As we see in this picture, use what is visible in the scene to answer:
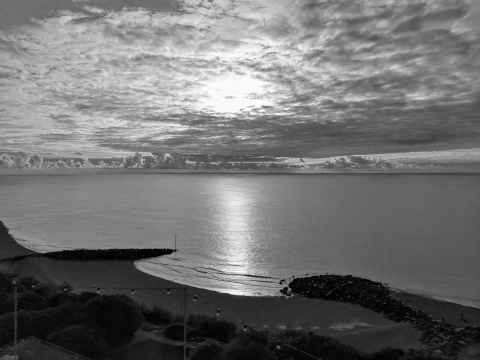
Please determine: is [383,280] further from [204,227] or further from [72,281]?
[204,227]

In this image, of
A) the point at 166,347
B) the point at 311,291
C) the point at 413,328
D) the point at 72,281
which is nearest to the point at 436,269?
the point at 311,291

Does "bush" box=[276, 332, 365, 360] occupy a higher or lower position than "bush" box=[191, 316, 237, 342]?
higher

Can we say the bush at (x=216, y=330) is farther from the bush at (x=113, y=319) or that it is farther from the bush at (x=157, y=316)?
the bush at (x=113, y=319)

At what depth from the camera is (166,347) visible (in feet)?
73.2

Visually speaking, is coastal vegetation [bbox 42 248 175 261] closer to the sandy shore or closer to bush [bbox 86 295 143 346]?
the sandy shore

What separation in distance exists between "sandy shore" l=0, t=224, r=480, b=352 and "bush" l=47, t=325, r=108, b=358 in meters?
11.7

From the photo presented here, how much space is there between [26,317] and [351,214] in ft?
350

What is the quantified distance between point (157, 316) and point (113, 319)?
5932 mm

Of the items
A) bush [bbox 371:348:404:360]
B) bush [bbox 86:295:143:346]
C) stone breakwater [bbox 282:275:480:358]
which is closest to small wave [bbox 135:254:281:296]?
stone breakwater [bbox 282:275:480:358]

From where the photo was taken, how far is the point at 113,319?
22.3 meters

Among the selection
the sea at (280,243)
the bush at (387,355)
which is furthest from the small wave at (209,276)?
the bush at (387,355)

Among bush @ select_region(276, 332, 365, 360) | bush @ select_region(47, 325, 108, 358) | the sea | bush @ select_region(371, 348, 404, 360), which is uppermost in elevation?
bush @ select_region(47, 325, 108, 358)

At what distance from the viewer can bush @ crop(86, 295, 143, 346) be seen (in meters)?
22.1

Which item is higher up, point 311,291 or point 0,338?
point 0,338
